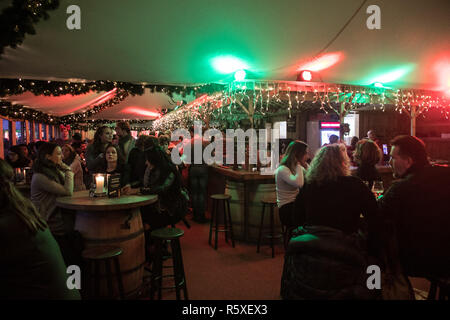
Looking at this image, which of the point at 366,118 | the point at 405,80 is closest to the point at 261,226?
the point at 405,80

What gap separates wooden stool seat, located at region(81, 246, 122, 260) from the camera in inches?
90.9

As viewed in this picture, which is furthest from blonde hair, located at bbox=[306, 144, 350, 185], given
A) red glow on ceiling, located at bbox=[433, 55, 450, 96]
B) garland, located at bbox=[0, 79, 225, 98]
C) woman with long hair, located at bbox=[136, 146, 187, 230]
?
red glow on ceiling, located at bbox=[433, 55, 450, 96]

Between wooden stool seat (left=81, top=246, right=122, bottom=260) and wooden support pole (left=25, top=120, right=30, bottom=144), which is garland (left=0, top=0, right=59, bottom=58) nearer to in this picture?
wooden stool seat (left=81, top=246, right=122, bottom=260)

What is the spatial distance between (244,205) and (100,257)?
8.66ft

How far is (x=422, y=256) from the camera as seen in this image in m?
1.96

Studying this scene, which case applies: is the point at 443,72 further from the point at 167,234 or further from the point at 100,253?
the point at 100,253

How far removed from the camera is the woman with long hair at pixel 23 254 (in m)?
1.38

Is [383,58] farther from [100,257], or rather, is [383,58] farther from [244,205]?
[100,257]

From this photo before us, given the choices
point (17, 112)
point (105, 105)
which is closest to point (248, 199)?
point (105, 105)

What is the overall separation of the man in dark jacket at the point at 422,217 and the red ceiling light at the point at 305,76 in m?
3.92

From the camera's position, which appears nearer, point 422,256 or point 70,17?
point 422,256

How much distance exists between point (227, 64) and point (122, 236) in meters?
3.28

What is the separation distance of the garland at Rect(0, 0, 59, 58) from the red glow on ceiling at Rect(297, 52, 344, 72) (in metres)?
3.93

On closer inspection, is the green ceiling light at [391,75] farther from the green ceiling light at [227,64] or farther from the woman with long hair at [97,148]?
the woman with long hair at [97,148]
